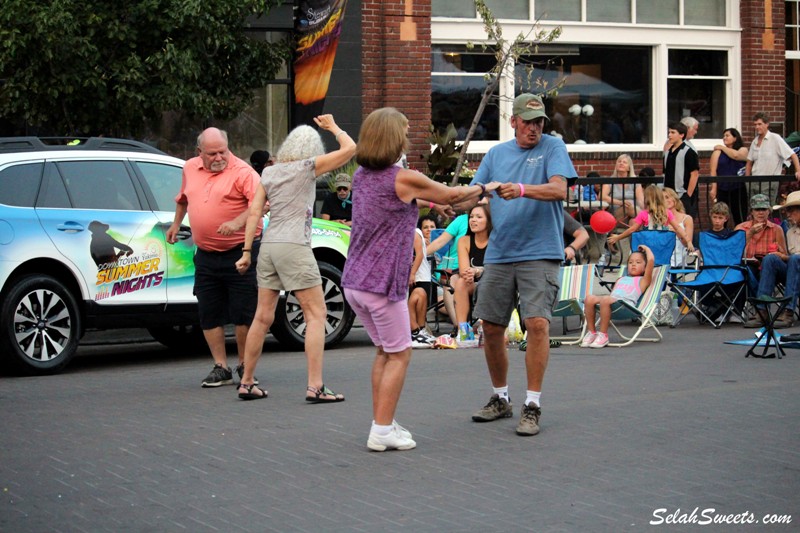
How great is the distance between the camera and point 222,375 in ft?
33.7

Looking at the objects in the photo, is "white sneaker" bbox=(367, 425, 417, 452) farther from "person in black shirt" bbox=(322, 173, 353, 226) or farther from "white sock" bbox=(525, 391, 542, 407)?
"person in black shirt" bbox=(322, 173, 353, 226)

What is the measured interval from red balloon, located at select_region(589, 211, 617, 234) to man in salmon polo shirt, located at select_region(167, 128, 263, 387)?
7043mm

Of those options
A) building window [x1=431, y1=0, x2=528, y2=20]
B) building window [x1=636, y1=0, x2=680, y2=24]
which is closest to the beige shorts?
building window [x1=431, y1=0, x2=528, y2=20]

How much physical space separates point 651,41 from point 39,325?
47.2ft

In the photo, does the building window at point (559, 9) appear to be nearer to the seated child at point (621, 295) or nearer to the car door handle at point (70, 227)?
the seated child at point (621, 295)

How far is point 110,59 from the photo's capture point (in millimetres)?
15461

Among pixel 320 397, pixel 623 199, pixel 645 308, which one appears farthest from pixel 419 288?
pixel 623 199

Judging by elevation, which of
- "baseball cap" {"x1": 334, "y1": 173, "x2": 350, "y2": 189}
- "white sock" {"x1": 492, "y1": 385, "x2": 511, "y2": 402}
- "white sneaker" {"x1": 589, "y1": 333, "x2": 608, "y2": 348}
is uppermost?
"baseball cap" {"x1": 334, "y1": 173, "x2": 350, "y2": 189}

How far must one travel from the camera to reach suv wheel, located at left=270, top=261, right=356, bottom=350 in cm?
1241

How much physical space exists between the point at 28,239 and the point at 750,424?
Result: 6000 millimetres

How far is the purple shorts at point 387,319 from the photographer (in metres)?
7.59

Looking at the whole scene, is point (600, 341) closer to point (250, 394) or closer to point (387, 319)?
point (250, 394)

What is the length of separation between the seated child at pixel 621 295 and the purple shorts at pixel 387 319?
555 centimetres

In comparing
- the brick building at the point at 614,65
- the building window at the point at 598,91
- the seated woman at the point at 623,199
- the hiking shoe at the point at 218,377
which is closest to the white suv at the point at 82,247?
the hiking shoe at the point at 218,377
